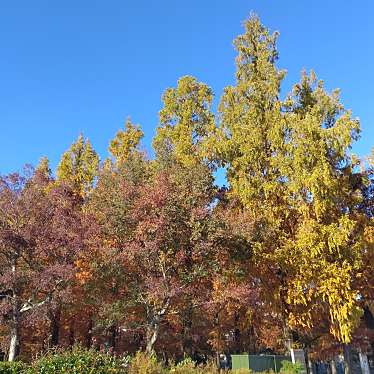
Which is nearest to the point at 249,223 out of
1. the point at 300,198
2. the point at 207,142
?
the point at 300,198

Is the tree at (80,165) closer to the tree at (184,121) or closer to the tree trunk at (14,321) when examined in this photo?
the tree at (184,121)

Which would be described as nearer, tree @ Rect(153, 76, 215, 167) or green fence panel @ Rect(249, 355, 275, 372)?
green fence panel @ Rect(249, 355, 275, 372)

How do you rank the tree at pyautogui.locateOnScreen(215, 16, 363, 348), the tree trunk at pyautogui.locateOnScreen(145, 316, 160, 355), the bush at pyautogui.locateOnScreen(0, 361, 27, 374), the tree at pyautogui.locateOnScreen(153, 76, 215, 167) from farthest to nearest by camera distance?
the tree at pyautogui.locateOnScreen(153, 76, 215, 167)
the tree at pyautogui.locateOnScreen(215, 16, 363, 348)
the tree trunk at pyautogui.locateOnScreen(145, 316, 160, 355)
the bush at pyautogui.locateOnScreen(0, 361, 27, 374)

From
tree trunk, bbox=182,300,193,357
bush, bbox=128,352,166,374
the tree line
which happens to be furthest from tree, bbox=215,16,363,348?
bush, bbox=128,352,166,374

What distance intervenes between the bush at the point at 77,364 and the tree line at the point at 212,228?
3.86 metres

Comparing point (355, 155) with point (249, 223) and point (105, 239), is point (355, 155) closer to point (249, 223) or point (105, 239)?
point (249, 223)

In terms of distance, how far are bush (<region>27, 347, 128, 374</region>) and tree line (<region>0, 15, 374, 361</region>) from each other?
386 centimetres

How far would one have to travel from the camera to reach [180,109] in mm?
22734

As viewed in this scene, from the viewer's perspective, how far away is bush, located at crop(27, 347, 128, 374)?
804 cm

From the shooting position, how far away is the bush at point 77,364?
804 centimetres

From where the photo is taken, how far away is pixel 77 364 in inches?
320

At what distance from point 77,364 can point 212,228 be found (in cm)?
792

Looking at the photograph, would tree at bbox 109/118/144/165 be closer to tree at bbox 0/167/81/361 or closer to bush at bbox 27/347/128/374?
tree at bbox 0/167/81/361

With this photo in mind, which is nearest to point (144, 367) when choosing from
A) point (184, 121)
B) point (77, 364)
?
point (77, 364)
